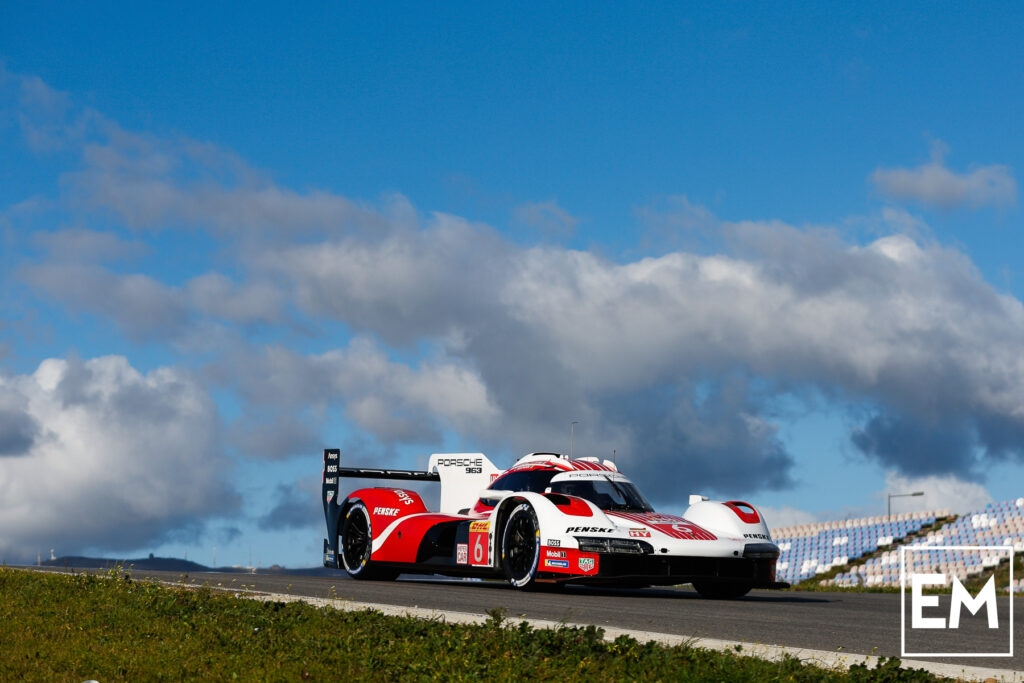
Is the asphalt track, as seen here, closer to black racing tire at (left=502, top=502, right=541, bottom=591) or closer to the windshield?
black racing tire at (left=502, top=502, right=541, bottom=591)

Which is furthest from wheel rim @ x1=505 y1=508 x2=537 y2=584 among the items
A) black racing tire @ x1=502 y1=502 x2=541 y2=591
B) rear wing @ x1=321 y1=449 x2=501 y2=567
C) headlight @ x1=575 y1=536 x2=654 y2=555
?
rear wing @ x1=321 y1=449 x2=501 y2=567

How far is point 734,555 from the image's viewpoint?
516 inches

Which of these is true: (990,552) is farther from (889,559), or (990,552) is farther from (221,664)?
(221,664)

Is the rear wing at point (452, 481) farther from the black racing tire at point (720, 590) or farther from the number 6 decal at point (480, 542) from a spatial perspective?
the black racing tire at point (720, 590)

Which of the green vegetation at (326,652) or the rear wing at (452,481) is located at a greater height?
the rear wing at (452,481)

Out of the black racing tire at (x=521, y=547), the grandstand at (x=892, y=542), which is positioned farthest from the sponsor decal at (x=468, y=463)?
the grandstand at (x=892, y=542)

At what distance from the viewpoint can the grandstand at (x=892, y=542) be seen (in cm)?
4356

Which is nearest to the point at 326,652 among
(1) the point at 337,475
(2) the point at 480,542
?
(2) the point at 480,542

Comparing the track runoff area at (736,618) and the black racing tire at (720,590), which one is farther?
the black racing tire at (720,590)

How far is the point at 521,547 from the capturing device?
44.6 ft

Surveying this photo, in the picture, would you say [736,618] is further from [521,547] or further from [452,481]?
[452,481]

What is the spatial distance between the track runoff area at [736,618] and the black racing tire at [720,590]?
53 centimetres

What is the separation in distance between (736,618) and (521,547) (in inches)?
153

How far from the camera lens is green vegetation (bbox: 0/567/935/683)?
6.25 meters
